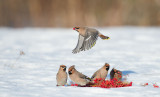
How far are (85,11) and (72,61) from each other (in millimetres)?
7424

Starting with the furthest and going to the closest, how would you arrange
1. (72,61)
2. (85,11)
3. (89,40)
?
(85,11) → (72,61) → (89,40)

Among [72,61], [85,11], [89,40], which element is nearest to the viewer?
[89,40]

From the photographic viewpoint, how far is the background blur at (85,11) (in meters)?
15.2

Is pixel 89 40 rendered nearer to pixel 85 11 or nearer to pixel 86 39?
pixel 86 39

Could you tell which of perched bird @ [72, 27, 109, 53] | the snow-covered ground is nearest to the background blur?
the snow-covered ground

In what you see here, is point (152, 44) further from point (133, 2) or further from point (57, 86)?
point (57, 86)

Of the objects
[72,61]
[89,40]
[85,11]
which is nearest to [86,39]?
[89,40]

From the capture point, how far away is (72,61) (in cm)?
817

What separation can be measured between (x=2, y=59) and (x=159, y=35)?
25.5 feet

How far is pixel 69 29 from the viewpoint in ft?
51.5

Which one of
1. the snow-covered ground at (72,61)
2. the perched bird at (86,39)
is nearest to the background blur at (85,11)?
the snow-covered ground at (72,61)

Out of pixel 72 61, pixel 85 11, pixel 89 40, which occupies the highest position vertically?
pixel 85 11

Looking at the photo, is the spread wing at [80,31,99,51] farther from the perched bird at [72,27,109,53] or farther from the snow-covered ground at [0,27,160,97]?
the snow-covered ground at [0,27,160,97]

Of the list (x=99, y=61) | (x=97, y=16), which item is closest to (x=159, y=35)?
(x=97, y=16)
